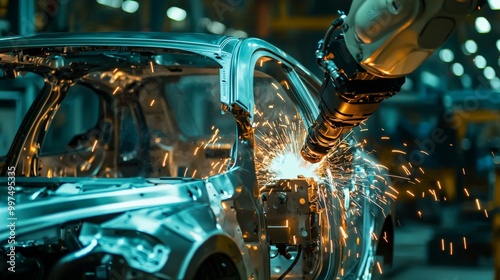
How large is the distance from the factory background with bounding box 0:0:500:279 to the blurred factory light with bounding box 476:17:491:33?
0.01 metres

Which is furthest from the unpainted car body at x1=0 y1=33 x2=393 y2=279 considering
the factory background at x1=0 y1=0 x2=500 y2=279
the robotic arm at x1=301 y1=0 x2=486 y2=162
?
the factory background at x1=0 y1=0 x2=500 y2=279

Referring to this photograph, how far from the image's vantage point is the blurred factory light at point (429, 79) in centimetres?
1642

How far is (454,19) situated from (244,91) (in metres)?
1.08

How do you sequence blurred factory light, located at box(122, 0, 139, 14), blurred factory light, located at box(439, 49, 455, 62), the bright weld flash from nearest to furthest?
1. the bright weld flash
2. blurred factory light, located at box(439, 49, 455, 62)
3. blurred factory light, located at box(122, 0, 139, 14)

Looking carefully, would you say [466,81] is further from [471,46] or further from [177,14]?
[177,14]

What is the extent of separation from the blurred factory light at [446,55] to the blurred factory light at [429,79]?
34cm

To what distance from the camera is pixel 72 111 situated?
1588 cm

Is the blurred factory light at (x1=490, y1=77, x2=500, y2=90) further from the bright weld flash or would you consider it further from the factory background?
the bright weld flash

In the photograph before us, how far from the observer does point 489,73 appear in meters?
15.6

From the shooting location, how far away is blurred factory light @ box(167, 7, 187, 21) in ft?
52.9

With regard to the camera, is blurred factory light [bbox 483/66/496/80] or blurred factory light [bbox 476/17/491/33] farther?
blurred factory light [bbox 483/66/496/80]

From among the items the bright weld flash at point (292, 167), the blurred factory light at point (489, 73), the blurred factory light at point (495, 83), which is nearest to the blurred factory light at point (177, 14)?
the blurred factory light at point (489, 73)

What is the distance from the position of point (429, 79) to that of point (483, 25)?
7.26ft

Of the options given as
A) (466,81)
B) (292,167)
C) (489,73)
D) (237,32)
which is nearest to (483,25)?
(489,73)
